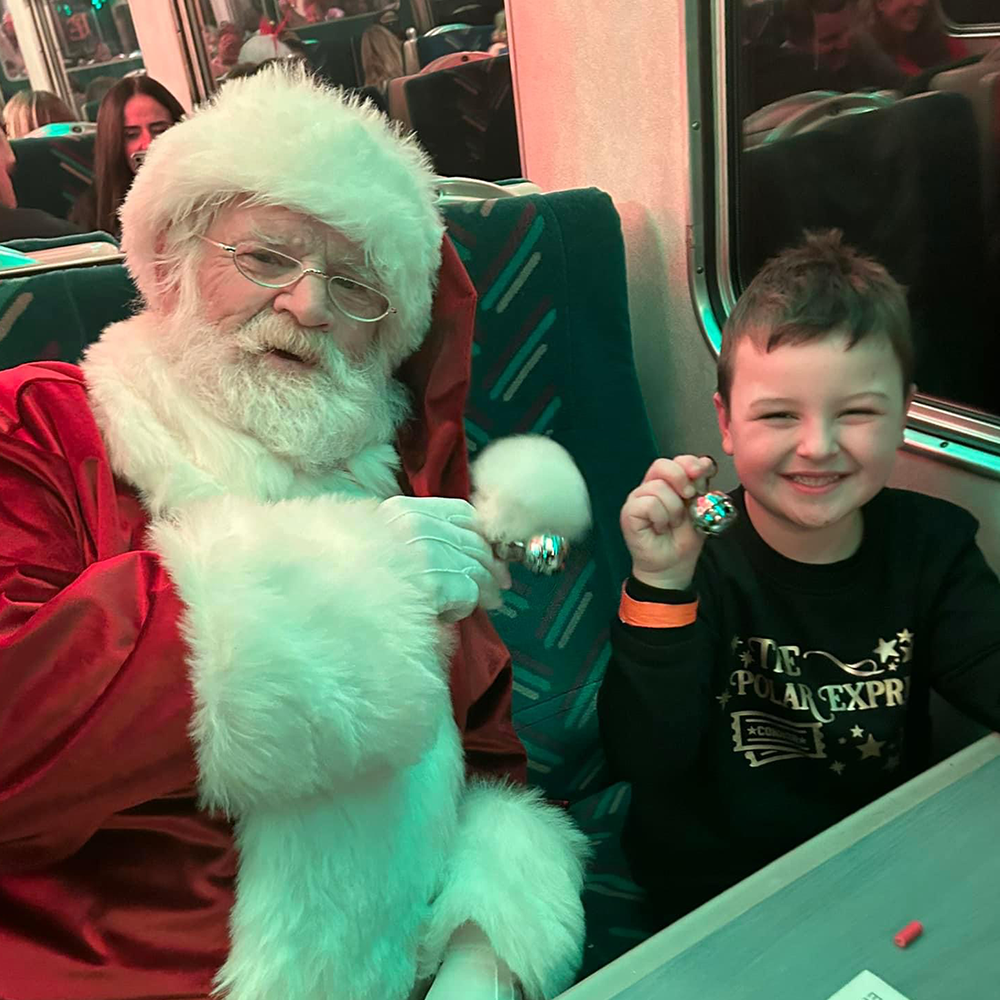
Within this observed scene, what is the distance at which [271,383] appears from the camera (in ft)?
3.25

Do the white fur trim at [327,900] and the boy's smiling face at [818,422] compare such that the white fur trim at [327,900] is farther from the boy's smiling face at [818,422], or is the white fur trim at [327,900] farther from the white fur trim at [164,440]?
the boy's smiling face at [818,422]

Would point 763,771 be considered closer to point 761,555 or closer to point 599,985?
point 761,555

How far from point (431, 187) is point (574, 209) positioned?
431 millimetres

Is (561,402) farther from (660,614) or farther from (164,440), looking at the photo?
(164,440)

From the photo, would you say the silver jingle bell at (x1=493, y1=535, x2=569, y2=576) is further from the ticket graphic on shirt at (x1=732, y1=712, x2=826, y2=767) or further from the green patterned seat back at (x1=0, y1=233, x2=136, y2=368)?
the green patterned seat back at (x1=0, y1=233, x2=136, y2=368)

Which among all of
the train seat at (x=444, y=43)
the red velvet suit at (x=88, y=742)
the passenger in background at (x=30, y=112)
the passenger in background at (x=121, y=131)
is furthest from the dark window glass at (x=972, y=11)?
the passenger in background at (x=30, y=112)

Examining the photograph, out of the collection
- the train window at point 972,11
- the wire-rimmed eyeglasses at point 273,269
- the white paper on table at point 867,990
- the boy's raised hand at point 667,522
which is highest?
the train window at point 972,11

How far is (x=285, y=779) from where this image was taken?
77 cm

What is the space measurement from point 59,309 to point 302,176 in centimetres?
43

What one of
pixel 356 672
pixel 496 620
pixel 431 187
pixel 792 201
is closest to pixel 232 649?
pixel 356 672

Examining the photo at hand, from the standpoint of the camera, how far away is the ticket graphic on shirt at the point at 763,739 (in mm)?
1140

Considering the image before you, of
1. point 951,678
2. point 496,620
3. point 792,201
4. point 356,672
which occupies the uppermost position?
point 792,201

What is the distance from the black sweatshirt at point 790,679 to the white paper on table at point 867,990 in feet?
1.14

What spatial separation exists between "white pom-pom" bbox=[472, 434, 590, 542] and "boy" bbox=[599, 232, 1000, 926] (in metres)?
0.10
